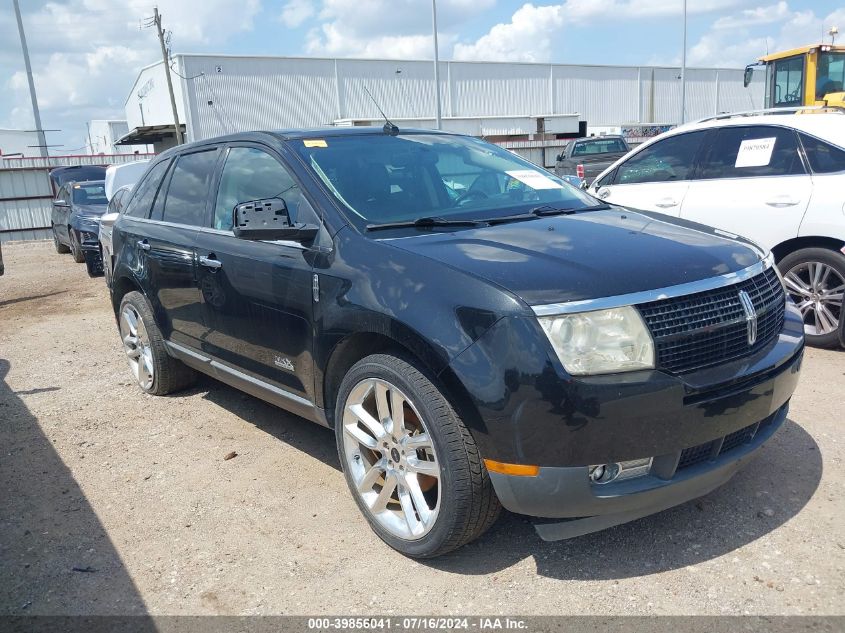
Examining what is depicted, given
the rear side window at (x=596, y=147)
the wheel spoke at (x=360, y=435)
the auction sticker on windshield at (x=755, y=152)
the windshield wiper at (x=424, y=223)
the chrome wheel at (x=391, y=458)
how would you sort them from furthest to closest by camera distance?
1. the rear side window at (x=596, y=147)
2. the auction sticker on windshield at (x=755, y=152)
3. the windshield wiper at (x=424, y=223)
4. the wheel spoke at (x=360, y=435)
5. the chrome wheel at (x=391, y=458)

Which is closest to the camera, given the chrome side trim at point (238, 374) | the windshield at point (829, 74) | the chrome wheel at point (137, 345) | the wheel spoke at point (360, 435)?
the wheel spoke at point (360, 435)

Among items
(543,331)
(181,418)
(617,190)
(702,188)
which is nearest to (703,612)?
(543,331)

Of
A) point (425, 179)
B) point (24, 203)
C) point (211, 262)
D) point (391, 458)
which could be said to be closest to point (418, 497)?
point (391, 458)

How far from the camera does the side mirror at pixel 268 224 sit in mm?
3318

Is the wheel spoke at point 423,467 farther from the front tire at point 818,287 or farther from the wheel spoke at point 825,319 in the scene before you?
the wheel spoke at point 825,319

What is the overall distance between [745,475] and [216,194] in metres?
3.26

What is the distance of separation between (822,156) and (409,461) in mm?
4418

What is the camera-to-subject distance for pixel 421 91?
4353 cm

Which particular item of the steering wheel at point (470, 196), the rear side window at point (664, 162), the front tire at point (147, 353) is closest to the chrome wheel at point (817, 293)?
the rear side window at point (664, 162)

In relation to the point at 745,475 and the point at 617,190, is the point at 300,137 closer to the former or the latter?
the point at 745,475

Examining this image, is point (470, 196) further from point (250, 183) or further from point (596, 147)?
point (596, 147)

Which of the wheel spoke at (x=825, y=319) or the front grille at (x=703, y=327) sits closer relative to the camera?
the front grille at (x=703, y=327)

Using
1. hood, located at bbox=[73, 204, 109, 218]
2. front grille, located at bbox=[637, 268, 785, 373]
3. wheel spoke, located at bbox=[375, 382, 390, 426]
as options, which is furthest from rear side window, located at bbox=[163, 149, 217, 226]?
hood, located at bbox=[73, 204, 109, 218]

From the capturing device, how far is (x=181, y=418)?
16.2 ft
